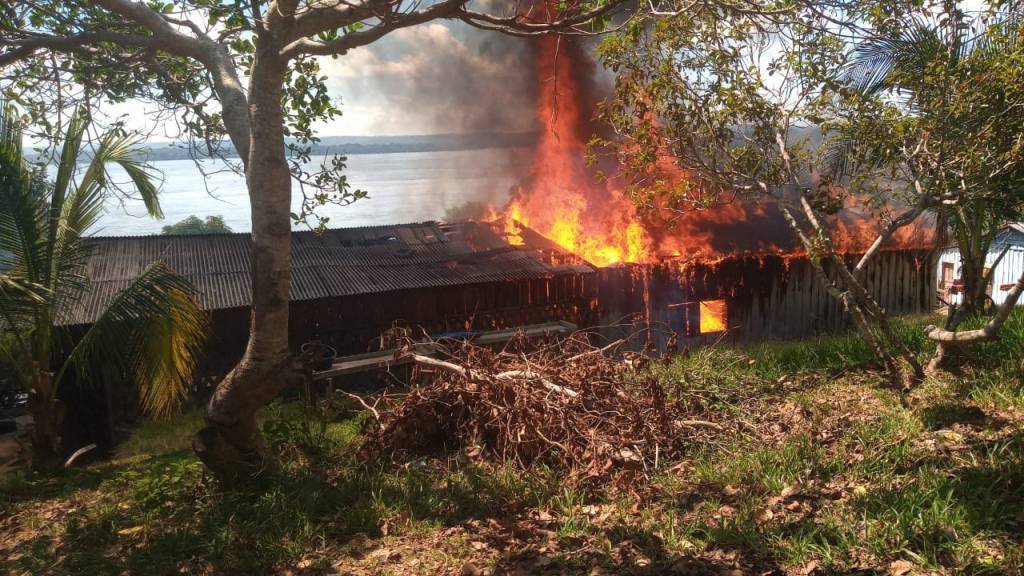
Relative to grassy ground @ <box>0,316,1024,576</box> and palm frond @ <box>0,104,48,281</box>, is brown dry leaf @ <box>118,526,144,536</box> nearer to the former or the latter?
grassy ground @ <box>0,316,1024,576</box>

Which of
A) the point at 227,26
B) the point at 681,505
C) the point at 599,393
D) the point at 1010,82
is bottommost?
the point at 681,505

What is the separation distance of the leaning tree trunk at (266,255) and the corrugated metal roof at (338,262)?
5.78m

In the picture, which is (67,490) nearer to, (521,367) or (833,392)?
(521,367)

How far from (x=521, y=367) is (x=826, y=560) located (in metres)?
3.92

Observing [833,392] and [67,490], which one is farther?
[833,392]

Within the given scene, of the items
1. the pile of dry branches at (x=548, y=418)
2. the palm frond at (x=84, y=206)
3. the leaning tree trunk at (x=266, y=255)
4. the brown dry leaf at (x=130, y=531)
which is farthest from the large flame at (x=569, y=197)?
the brown dry leaf at (x=130, y=531)

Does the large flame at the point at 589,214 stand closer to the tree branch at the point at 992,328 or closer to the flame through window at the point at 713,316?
the flame through window at the point at 713,316

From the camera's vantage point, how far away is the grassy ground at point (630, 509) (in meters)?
4.39

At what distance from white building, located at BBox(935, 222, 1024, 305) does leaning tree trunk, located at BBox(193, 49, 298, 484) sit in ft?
64.2

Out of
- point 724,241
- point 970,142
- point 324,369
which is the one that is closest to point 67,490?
point 324,369

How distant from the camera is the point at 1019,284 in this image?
21.4ft

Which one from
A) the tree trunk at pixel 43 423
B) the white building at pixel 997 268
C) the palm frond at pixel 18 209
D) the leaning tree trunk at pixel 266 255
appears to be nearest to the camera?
the leaning tree trunk at pixel 266 255

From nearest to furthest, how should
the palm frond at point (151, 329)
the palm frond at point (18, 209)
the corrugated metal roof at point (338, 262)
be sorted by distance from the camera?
the palm frond at point (151, 329) < the palm frond at point (18, 209) < the corrugated metal roof at point (338, 262)

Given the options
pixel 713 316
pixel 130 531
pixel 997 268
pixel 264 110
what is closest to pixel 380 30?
pixel 264 110
